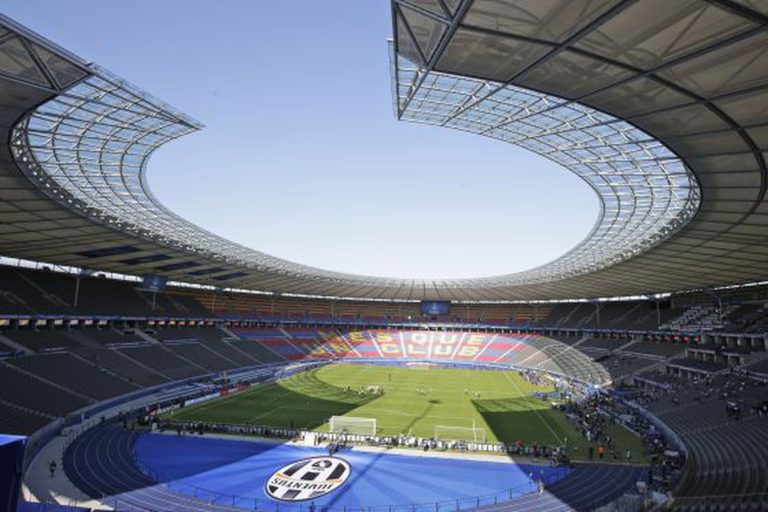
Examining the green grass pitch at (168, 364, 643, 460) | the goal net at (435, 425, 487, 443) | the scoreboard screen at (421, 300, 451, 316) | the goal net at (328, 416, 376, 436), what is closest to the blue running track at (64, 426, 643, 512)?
the goal net at (328, 416, 376, 436)

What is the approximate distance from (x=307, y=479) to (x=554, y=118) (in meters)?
20.8

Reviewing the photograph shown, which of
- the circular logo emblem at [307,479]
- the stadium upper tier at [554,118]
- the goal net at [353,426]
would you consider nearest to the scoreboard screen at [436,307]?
the stadium upper tier at [554,118]

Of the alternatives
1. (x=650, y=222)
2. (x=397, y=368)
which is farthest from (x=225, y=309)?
(x=650, y=222)

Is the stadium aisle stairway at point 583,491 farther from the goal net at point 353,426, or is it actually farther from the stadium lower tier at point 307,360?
the goal net at point 353,426

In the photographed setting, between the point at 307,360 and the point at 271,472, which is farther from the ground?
the point at 271,472

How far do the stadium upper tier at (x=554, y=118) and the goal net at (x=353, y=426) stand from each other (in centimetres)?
1829

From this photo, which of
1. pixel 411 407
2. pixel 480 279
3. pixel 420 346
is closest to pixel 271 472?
pixel 411 407

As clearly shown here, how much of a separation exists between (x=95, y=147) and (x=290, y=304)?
67.2 metres

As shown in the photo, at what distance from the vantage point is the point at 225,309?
75875 mm

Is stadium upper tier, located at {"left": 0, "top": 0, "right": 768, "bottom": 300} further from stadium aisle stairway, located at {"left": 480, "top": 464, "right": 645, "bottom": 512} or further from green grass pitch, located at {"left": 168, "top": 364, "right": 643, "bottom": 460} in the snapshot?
green grass pitch, located at {"left": 168, "top": 364, "right": 643, "bottom": 460}

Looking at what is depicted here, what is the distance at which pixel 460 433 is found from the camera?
34.9 m

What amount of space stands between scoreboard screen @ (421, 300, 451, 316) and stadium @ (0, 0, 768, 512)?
2356 cm

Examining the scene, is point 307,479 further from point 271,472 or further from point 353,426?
point 353,426

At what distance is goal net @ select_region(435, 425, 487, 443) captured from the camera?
3362 centimetres
